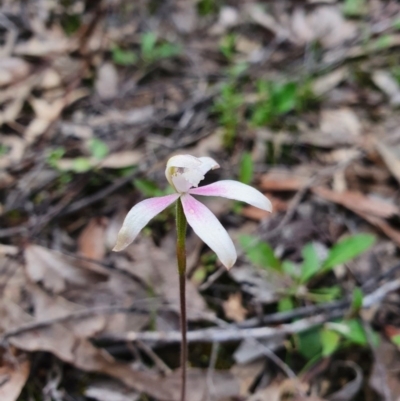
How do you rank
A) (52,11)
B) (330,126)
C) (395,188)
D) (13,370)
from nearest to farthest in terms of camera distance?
(13,370) < (395,188) < (330,126) < (52,11)

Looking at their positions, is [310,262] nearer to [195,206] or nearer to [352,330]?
[352,330]

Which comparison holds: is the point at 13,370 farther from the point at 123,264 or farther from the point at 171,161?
the point at 171,161

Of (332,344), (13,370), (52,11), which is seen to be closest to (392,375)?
(332,344)

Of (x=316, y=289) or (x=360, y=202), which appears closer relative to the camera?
(x=316, y=289)

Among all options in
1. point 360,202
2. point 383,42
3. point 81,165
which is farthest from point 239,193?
point 383,42

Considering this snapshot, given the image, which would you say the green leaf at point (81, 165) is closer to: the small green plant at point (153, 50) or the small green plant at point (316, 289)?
the small green plant at point (316, 289)

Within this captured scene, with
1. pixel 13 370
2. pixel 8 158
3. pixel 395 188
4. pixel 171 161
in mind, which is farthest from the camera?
pixel 8 158

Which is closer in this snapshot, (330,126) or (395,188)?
Result: (395,188)
